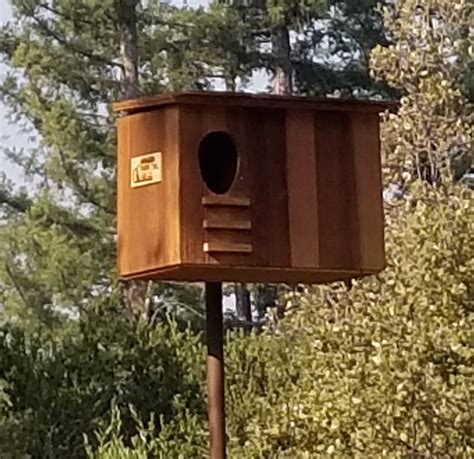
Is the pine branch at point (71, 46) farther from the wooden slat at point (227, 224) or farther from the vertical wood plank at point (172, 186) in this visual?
the wooden slat at point (227, 224)

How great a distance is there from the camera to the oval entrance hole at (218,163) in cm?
455

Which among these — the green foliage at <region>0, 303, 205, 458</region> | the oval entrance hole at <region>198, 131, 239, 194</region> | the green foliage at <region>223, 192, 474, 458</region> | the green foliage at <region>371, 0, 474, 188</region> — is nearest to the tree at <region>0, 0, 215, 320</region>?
the green foliage at <region>0, 303, 205, 458</region>

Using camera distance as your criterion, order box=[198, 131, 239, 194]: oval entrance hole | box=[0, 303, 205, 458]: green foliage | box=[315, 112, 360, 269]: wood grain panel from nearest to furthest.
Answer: box=[315, 112, 360, 269]: wood grain panel → box=[198, 131, 239, 194]: oval entrance hole → box=[0, 303, 205, 458]: green foliage

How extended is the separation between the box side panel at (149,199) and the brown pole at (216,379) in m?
0.18

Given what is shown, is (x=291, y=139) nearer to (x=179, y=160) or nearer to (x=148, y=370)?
(x=179, y=160)

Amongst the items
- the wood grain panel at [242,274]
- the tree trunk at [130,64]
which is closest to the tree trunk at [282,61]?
the tree trunk at [130,64]

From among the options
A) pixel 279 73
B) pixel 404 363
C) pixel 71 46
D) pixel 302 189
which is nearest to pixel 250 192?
pixel 302 189

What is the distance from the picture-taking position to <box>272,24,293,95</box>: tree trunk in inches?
620

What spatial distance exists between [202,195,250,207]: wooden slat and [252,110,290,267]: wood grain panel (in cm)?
3

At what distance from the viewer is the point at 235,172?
4.50m

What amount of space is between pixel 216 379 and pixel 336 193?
2.03 feet

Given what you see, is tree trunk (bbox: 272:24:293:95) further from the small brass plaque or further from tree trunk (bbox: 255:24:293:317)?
the small brass plaque

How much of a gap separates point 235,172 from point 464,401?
2.18 metres

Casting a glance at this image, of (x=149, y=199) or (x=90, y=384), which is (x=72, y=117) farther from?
(x=149, y=199)
